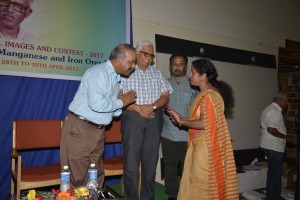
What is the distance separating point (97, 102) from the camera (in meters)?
2.31

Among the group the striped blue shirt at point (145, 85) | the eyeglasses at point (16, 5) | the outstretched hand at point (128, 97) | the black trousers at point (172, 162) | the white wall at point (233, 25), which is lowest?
the black trousers at point (172, 162)

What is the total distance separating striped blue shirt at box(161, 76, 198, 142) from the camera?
314cm

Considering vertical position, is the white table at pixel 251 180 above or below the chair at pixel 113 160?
below

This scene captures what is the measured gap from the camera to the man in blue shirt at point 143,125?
8.75 feet

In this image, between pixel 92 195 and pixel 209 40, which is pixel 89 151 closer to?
pixel 92 195

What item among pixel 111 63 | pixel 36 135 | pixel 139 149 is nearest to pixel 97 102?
pixel 111 63

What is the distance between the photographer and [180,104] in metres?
3.18

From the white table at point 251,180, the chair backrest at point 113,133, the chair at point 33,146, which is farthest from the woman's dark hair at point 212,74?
the white table at point 251,180

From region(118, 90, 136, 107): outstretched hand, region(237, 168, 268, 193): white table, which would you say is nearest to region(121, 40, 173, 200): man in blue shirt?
region(118, 90, 136, 107): outstretched hand

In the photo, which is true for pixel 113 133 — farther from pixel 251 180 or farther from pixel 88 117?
pixel 251 180

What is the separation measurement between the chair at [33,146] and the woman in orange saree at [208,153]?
1.28 m

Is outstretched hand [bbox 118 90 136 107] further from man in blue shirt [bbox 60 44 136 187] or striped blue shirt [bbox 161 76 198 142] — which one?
striped blue shirt [bbox 161 76 198 142]

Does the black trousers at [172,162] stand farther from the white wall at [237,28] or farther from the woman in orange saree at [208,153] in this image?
the white wall at [237,28]

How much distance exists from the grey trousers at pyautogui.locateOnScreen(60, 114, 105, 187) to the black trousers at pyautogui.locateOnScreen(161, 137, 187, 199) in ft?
3.11
